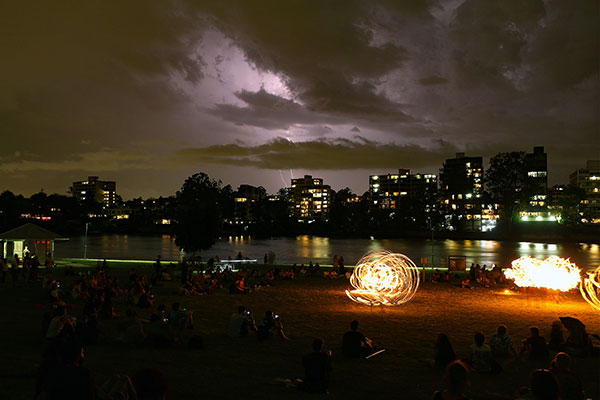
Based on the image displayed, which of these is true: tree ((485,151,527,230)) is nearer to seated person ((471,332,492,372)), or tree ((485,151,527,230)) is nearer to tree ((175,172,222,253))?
tree ((175,172,222,253))

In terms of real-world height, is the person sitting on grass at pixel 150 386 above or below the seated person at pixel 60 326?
above

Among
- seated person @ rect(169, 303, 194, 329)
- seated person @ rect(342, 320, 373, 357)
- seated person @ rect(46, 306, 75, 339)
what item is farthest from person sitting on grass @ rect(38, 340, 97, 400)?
seated person @ rect(169, 303, 194, 329)

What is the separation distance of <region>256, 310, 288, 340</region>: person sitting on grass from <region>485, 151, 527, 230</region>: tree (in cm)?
11283

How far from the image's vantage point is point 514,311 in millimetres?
18453

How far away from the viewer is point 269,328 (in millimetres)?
13453

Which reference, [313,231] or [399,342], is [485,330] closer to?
[399,342]

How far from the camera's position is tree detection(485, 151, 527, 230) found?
375 ft

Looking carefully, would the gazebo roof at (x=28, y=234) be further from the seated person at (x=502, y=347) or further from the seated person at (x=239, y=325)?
the seated person at (x=502, y=347)

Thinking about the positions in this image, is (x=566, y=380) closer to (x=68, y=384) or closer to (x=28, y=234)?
(x=68, y=384)

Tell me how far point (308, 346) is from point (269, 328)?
1321mm

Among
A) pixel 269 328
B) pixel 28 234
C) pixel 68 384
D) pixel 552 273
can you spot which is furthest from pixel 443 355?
pixel 28 234

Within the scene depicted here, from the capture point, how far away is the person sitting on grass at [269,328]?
43.6ft

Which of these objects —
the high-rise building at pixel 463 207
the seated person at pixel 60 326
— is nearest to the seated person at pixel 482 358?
the seated person at pixel 60 326

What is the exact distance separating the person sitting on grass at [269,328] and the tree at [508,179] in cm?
11283
